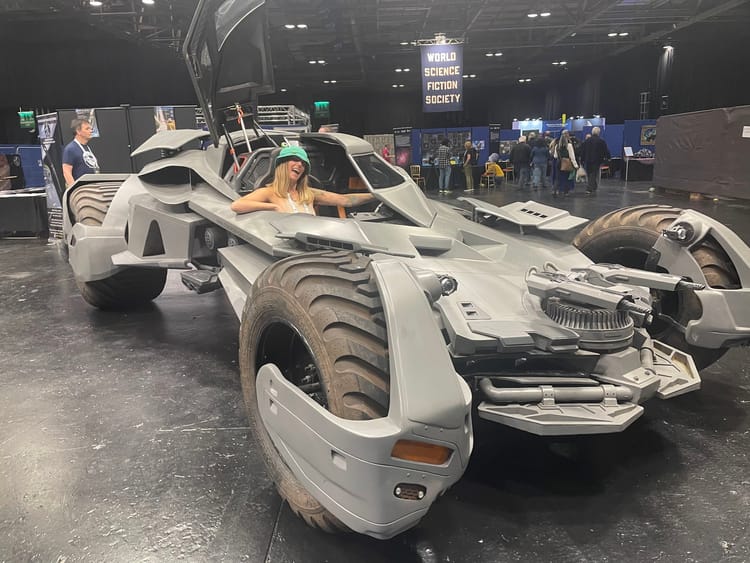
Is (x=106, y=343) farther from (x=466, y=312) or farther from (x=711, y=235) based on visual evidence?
(x=711, y=235)

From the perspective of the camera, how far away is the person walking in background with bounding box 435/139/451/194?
58.3ft

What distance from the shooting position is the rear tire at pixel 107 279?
4.98 m

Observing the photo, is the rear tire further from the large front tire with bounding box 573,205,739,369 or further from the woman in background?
the large front tire with bounding box 573,205,739,369

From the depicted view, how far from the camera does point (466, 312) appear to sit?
2277 mm

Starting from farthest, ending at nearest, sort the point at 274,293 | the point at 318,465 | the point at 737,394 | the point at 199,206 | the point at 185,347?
the point at 185,347
the point at 199,206
the point at 737,394
the point at 274,293
the point at 318,465

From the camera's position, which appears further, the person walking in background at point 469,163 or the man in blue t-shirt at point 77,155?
the person walking in background at point 469,163

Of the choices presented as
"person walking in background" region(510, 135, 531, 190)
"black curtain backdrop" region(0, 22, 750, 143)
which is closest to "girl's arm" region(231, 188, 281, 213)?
"person walking in background" region(510, 135, 531, 190)

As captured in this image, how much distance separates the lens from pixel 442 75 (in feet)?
45.0

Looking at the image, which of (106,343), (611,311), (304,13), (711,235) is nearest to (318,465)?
(611,311)

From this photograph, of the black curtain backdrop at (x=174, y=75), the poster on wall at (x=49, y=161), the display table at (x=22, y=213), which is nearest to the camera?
the poster on wall at (x=49, y=161)

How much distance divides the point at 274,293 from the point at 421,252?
1152 millimetres

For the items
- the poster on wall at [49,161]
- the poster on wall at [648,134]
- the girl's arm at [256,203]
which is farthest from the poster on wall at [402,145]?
the girl's arm at [256,203]

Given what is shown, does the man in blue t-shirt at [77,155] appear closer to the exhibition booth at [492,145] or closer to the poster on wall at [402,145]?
the exhibition booth at [492,145]

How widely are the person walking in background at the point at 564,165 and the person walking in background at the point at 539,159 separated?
1226mm
